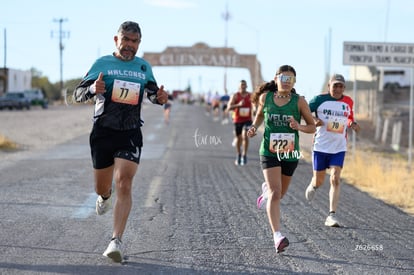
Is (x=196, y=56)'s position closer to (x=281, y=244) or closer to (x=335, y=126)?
(x=335, y=126)

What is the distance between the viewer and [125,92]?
6.63m

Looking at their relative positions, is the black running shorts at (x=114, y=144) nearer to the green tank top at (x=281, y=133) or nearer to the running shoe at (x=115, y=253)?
the running shoe at (x=115, y=253)

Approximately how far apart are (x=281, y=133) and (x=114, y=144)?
1.82 meters

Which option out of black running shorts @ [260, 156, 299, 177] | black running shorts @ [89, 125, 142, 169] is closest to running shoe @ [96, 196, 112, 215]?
black running shorts @ [89, 125, 142, 169]

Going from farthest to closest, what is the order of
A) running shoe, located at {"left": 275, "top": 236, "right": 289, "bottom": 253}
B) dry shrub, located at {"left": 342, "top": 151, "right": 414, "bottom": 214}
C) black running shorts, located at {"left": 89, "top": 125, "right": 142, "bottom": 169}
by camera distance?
dry shrub, located at {"left": 342, "top": 151, "right": 414, "bottom": 214}, running shoe, located at {"left": 275, "top": 236, "right": 289, "bottom": 253}, black running shorts, located at {"left": 89, "top": 125, "right": 142, "bottom": 169}

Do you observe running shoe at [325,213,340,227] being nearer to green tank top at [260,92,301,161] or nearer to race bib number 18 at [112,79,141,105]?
green tank top at [260,92,301,161]

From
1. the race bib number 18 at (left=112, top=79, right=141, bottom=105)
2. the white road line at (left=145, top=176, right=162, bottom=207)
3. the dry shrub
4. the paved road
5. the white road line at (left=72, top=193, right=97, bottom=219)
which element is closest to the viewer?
the paved road

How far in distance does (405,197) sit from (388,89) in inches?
1722

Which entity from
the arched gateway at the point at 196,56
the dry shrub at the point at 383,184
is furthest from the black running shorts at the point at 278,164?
the arched gateway at the point at 196,56

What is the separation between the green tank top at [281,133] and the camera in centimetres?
745

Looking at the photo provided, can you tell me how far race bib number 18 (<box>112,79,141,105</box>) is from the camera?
6617 mm

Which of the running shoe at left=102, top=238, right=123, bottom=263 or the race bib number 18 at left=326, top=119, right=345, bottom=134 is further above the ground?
the race bib number 18 at left=326, top=119, right=345, bottom=134

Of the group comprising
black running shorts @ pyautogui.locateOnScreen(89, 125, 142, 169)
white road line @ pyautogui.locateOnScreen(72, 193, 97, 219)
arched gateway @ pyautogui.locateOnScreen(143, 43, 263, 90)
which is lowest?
white road line @ pyautogui.locateOnScreen(72, 193, 97, 219)

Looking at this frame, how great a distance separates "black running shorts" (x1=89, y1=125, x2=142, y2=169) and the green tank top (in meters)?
1.44
